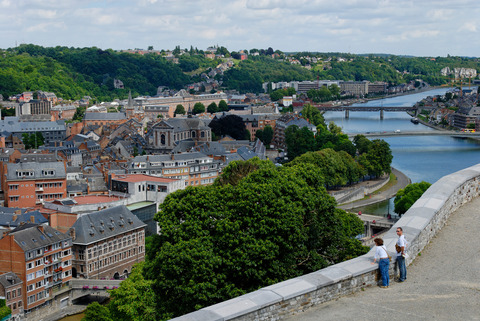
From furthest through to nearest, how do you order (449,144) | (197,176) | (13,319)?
(449,144)
(197,176)
(13,319)

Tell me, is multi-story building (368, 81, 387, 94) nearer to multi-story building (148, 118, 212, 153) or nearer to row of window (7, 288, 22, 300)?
multi-story building (148, 118, 212, 153)

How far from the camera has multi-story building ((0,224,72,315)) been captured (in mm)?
16688

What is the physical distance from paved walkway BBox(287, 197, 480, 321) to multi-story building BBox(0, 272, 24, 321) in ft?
41.3

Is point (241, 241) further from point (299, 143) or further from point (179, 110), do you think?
point (179, 110)

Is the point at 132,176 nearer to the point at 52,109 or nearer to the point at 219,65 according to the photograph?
the point at 52,109

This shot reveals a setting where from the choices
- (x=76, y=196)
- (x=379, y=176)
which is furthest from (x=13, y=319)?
(x=379, y=176)

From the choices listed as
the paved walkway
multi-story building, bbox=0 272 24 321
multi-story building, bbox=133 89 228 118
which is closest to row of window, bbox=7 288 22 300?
multi-story building, bbox=0 272 24 321

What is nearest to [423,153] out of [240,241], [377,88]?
[240,241]

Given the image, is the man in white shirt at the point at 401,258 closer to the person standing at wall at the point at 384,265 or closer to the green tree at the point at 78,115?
the person standing at wall at the point at 384,265

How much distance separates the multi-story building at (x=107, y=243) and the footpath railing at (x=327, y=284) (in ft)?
45.3

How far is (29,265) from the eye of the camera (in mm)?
16812

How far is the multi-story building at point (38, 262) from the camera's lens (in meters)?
16.7

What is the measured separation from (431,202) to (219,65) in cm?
10606

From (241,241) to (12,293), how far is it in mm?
10704
